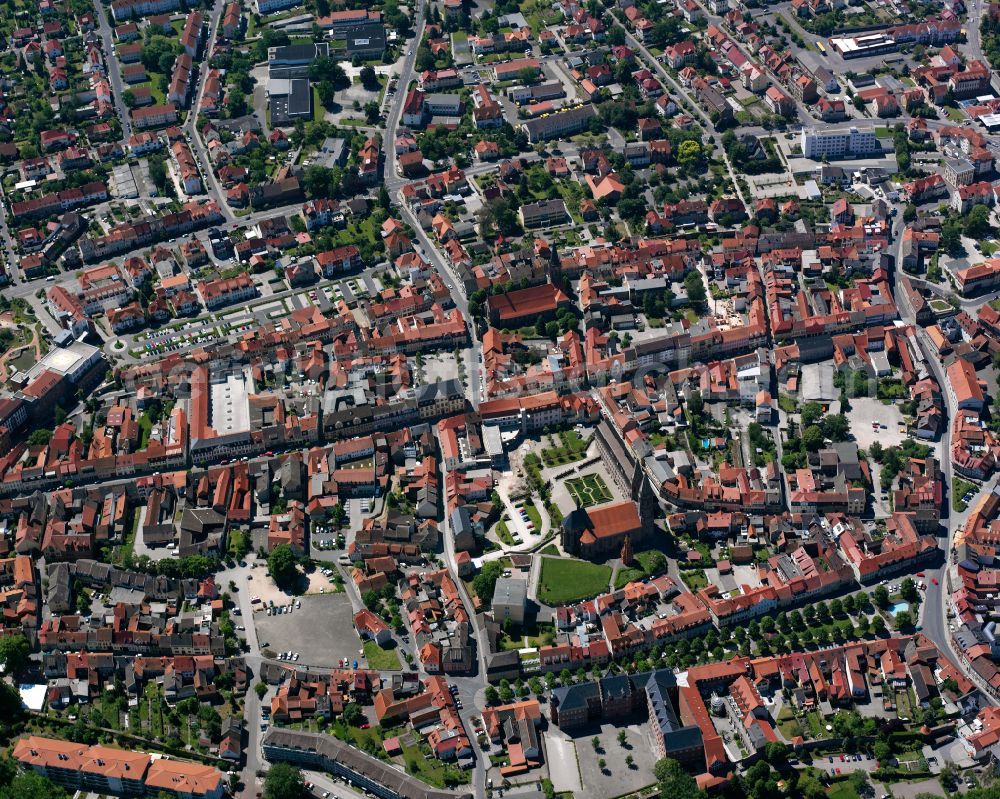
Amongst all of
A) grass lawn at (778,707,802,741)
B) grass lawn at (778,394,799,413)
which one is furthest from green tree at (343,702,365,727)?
grass lawn at (778,394,799,413)

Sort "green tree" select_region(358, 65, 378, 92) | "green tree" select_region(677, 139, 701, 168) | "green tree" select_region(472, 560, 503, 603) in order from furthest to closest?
"green tree" select_region(358, 65, 378, 92)
"green tree" select_region(677, 139, 701, 168)
"green tree" select_region(472, 560, 503, 603)

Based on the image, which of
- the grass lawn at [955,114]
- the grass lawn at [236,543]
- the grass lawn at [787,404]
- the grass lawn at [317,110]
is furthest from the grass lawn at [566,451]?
the grass lawn at [955,114]

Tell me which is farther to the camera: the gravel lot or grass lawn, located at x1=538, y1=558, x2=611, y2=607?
the gravel lot

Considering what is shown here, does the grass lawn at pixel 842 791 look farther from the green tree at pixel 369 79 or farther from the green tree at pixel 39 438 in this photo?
the green tree at pixel 369 79

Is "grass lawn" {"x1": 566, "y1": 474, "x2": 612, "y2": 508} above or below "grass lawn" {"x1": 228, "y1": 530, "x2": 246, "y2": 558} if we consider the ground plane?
below

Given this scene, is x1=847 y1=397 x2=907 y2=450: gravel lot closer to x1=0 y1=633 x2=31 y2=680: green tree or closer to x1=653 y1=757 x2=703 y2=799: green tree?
x1=653 y1=757 x2=703 y2=799: green tree

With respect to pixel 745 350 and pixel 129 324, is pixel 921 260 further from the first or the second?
pixel 129 324
